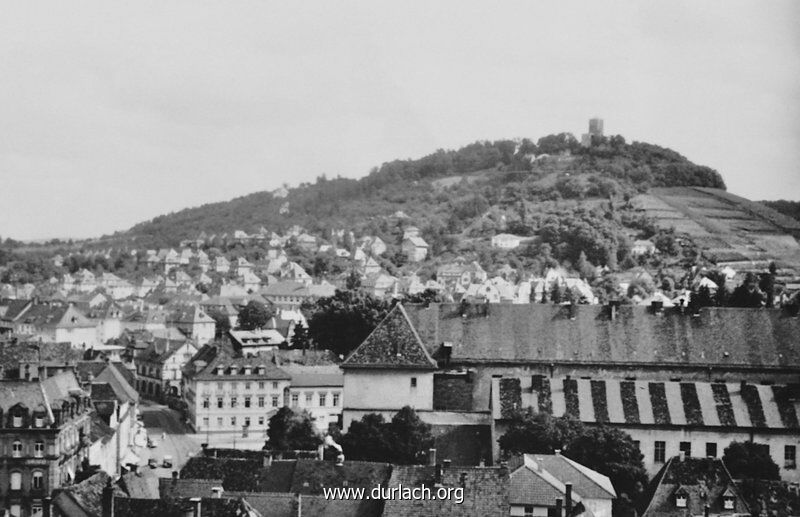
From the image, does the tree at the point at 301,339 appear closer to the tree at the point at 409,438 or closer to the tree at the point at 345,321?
the tree at the point at 345,321

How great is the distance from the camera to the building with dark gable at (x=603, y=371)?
55.3 meters

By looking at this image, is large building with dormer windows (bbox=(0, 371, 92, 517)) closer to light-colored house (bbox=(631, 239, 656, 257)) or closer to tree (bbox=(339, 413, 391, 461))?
tree (bbox=(339, 413, 391, 461))

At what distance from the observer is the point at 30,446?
52.1 meters

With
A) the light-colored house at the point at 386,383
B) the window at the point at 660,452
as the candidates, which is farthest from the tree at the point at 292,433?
the window at the point at 660,452

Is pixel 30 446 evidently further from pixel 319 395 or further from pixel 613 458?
pixel 319 395

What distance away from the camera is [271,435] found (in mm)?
62250

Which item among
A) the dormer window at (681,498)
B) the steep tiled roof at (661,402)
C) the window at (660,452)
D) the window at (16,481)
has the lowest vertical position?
the window at (16,481)

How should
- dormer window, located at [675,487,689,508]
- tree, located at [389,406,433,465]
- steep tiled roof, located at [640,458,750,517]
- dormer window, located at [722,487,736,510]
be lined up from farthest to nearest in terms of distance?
tree, located at [389,406,433,465], dormer window, located at [675,487,689,508], steep tiled roof, located at [640,458,750,517], dormer window, located at [722,487,736,510]

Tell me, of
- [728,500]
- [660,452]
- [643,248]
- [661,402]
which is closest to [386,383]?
[661,402]

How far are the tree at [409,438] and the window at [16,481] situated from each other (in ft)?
58.5

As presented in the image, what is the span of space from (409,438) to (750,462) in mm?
16387

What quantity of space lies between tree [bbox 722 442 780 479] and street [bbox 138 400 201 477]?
29381mm

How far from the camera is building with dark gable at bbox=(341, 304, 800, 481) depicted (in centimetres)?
5528

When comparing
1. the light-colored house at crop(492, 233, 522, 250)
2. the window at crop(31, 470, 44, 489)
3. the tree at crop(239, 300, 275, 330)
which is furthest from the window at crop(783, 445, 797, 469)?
the light-colored house at crop(492, 233, 522, 250)
